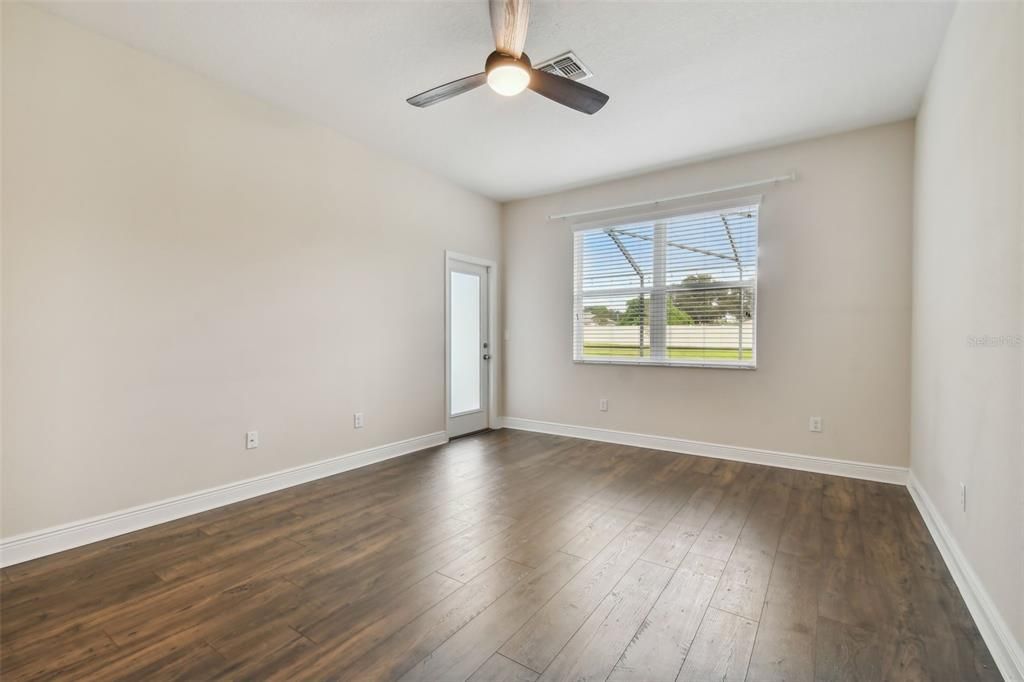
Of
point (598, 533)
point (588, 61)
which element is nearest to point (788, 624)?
point (598, 533)

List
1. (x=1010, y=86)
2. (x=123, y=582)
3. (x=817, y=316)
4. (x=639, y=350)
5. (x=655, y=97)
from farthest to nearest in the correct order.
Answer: (x=639, y=350), (x=817, y=316), (x=655, y=97), (x=123, y=582), (x=1010, y=86)

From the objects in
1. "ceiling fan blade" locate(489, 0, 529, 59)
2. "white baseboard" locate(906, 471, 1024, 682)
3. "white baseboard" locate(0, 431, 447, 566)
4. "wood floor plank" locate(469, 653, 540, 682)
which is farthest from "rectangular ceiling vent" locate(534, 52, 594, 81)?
"white baseboard" locate(0, 431, 447, 566)

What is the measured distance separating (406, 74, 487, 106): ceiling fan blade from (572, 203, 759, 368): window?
276 cm

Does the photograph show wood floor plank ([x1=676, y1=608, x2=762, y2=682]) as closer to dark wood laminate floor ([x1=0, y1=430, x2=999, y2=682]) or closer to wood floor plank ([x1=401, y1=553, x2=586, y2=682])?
dark wood laminate floor ([x1=0, y1=430, x2=999, y2=682])

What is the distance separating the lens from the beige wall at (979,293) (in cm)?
154

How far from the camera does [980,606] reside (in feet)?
5.83

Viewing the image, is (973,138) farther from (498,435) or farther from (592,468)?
(498,435)

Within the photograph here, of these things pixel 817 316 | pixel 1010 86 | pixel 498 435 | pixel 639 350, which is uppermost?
pixel 1010 86

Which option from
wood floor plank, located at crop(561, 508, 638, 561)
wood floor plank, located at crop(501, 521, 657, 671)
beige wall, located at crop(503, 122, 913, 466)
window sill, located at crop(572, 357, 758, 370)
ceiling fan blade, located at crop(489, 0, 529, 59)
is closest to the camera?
wood floor plank, located at crop(501, 521, 657, 671)

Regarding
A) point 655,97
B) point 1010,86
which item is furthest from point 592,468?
point 1010,86

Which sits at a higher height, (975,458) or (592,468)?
(975,458)

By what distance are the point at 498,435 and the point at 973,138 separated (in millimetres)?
4378

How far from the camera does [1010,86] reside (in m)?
1.61

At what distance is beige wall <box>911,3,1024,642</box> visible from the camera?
1543 millimetres
